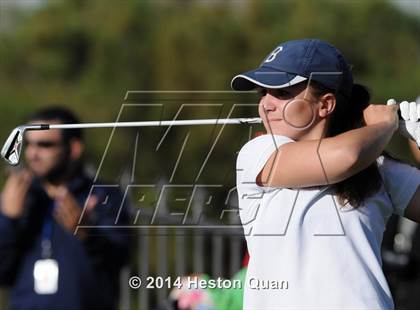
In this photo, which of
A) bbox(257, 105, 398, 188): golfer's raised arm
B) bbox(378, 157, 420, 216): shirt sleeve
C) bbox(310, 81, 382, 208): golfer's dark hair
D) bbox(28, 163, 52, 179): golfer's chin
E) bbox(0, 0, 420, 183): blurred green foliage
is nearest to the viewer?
bbox(257, 105, 398, 188): golfer's raised arm

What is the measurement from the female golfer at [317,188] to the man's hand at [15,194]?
2665 millimetres

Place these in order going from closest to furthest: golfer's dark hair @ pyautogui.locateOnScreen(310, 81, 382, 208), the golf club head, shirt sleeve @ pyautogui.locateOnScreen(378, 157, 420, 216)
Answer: golfer's dark hair @ pyautogui.locateOnScreen(310, 81, 382, 208)
shirt sleeve @ pyautogui.locateOnScreen(378, 157, 420, 216)
the golf club head

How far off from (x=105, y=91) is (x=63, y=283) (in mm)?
11832

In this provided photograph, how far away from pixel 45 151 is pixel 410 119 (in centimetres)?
307

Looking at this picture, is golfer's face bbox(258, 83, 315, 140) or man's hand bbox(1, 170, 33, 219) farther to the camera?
man's hand bbox(1, 170, 33, 219)

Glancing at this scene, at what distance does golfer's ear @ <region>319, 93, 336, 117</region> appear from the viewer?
10.9 feet

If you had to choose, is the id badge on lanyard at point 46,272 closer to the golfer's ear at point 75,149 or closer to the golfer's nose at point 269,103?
the golfer's ear at point 75,149

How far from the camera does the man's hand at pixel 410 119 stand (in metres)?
3.41

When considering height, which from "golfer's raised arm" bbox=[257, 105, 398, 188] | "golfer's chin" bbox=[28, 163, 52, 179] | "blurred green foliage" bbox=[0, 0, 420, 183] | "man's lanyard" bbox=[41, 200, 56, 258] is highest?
"blurred green foliage" bbox=[0, 0, 420, 183]

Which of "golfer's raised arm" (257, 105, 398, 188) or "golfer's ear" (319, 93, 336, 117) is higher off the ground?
"golfer's ear" (319, 93, 336, 117)

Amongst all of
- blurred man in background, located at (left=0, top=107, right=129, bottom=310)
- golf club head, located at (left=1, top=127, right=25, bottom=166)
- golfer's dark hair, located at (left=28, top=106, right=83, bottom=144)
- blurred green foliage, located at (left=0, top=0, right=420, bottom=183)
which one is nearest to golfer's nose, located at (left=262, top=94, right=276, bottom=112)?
golf club head, located at (left=1, top=127, right=25, bottom=166)

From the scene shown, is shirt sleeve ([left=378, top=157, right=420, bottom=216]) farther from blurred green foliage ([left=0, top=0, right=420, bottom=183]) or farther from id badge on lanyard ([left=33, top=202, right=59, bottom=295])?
blurred green foliage ([left=0, top=0, right=420, bottom=183])

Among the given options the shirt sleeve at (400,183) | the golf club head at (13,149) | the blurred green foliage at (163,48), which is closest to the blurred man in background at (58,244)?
the golf club head at (13,149)

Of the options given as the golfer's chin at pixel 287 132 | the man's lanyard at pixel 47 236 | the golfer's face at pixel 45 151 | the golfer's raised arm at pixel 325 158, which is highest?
the golfer's chin at pixel 287 132
